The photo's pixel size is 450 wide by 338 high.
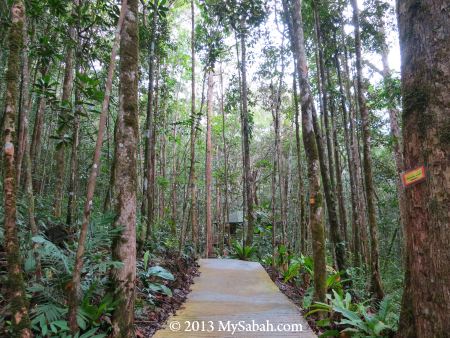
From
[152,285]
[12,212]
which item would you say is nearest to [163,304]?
[152,285]

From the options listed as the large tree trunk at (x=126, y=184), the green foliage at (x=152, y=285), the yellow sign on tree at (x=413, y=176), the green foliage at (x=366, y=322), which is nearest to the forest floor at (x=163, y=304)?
the green foliage at (x=152, y=285)

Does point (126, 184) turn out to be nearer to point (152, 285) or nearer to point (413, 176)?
point (152, 285)

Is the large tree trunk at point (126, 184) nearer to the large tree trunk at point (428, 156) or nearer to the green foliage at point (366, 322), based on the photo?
the green foliage at point (366, 322)

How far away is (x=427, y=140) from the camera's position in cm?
241

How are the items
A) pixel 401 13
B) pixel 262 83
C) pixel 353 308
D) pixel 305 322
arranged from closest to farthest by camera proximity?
pixel 401 13, pixel 305 322, pixel 353 308, pixel 262 83

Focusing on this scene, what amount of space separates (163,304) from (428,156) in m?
4.11

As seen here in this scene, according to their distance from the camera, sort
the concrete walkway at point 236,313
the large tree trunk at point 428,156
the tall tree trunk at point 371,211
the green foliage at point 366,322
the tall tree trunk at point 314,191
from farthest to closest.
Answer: the tall tree trunk at point 371,211 → the tall tree trunk at point 314,191 → the concrete walkway at point 236,313 → the green foliage at point 366,322 → the large tree trunk at point 428,156

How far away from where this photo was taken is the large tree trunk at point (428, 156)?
228 centimetres

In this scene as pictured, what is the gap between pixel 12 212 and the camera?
8.79ft

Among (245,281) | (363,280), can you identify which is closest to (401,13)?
(245,281)

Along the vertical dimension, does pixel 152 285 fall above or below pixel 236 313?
above

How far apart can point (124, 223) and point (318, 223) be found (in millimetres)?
2754

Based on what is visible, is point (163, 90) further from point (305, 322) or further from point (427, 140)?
point (427, 140)

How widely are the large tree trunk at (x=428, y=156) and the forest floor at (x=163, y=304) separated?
2908 millimetres
